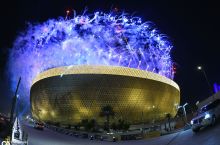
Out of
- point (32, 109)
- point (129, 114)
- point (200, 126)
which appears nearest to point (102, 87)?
point (129, 114)

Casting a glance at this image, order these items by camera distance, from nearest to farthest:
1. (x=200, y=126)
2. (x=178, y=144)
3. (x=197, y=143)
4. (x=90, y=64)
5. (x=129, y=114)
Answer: (x=197, y=143), (x=178, y=144), (x=200, y=126), (x=90, y=64), (x=129, y=114)

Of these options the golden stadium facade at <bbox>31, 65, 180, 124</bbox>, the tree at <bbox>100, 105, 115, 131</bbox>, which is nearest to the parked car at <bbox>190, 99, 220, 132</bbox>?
the golden stadium facade at <bbox>31, 65, 180, 124</bbox>

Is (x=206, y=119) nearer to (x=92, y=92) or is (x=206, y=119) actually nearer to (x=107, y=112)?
(x=107, y=112)

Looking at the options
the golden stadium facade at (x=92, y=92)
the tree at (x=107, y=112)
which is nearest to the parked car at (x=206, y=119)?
the golden stadium facade at (x=92, y=92)

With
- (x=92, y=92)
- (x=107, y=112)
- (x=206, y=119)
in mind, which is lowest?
(x=206, y=119)

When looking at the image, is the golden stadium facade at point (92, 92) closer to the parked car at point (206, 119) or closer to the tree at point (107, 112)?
the tree at point (107, 112)

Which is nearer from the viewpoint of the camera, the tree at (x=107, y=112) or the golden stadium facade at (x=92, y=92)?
the golden stadium facade at (x=92, y=92)

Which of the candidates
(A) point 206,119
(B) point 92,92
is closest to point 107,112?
(B) point 92,92

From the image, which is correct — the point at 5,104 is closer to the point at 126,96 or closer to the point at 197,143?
the point at 126,96
